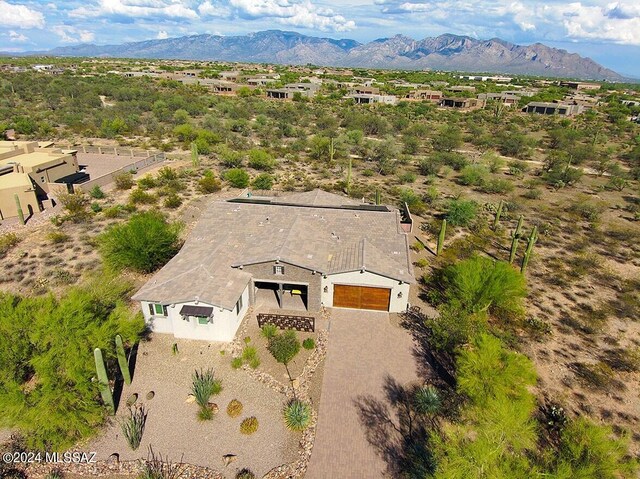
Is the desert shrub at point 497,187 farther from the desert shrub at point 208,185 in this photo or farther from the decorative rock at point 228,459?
the decorative rock at point 228,459

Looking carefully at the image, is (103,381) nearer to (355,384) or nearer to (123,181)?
(355,384)

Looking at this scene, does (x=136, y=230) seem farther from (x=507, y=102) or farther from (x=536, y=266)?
(x=507, y=102)

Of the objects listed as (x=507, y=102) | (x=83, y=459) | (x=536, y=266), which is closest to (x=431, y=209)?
(x=536, y=266)

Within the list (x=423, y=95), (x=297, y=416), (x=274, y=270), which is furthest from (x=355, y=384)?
(x=423, y=95)

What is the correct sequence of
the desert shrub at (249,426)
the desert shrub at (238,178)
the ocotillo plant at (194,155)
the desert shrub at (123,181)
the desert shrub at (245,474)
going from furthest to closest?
the ocotillo plant at (194,155)
the desert shrub at (238,178)
the desert shrub at (123,181)
the desert shrub at (249,426)
the desert shrub at (245,474)

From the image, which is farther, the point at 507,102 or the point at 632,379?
the point at 507,102

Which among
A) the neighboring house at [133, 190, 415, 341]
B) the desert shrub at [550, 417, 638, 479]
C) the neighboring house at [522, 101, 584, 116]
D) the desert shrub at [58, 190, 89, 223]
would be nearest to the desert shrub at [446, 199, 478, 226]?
the neighboring house at [133, 190, 415, 341]

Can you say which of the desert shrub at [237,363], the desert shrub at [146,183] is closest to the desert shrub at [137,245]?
the desert shrub at [237,363]
